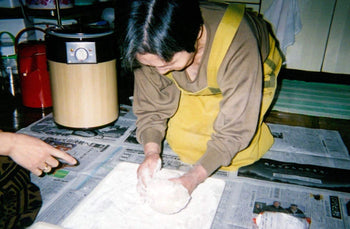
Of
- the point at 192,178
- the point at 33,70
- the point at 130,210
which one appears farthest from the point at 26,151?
the point at 33,70

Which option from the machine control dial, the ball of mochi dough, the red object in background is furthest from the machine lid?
the ball of mochi dough

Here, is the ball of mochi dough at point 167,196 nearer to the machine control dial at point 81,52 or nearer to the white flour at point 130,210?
the white flour at point 130,210

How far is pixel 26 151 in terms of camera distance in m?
0.63

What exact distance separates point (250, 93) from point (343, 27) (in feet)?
5.16

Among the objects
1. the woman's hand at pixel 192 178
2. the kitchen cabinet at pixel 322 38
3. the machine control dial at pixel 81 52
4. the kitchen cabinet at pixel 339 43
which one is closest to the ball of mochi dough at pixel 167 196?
the woman's hand at pixel 192 178

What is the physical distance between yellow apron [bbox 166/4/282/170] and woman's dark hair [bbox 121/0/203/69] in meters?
0.18

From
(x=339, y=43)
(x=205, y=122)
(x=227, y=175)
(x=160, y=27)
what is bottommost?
(x=227, y=175)

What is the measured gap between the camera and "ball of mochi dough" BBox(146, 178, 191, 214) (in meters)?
0.62

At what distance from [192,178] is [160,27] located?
13.2 inches

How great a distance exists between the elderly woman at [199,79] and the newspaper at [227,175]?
0.10 m

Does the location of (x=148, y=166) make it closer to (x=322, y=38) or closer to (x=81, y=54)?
(x=81, y=54)

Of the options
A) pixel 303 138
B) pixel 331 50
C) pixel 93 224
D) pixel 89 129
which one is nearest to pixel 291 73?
pixel 331 50

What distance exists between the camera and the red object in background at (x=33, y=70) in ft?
4.25

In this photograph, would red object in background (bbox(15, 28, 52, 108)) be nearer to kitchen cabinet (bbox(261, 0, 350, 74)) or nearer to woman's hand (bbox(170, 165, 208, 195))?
woman's hand (bbox(170, 165, 208, 195))
